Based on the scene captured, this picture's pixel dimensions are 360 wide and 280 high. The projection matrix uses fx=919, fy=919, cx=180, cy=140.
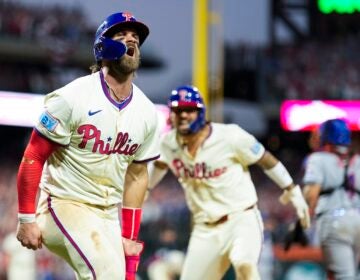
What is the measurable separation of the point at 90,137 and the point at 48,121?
28 centimetres

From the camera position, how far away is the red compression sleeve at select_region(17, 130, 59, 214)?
15.6 feet

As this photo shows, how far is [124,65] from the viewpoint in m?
4.95

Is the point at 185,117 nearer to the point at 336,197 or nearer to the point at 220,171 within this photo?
the point at 220,171

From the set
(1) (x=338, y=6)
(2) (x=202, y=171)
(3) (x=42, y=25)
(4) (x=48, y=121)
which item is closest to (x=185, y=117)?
(2) (x=202, y=171)

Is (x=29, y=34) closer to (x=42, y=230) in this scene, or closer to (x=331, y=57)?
(x=331, y=57)

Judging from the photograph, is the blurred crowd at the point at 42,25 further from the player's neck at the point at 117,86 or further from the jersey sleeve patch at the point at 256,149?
the player's neck at the point at 117,86

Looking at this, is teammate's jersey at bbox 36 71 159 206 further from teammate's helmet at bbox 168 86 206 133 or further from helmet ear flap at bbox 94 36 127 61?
teammate's helmet at bbox 168 86 206 133

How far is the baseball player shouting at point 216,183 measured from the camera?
268 inches

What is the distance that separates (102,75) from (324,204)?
2.77 m

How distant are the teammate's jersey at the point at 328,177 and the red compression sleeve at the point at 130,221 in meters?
2.10

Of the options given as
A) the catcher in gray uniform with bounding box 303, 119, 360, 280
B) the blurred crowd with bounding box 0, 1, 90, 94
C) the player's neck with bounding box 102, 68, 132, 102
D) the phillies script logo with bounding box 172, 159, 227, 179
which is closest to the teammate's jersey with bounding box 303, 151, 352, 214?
the catcher in gray uniform with bounding box 303, 119, 360, 280

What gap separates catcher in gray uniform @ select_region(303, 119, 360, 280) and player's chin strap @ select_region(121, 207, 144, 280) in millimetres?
2066

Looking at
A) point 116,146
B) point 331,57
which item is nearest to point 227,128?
point 116,146

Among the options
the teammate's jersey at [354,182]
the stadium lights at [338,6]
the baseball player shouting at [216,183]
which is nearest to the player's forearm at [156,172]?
the baseball player shouting at [216,183]
